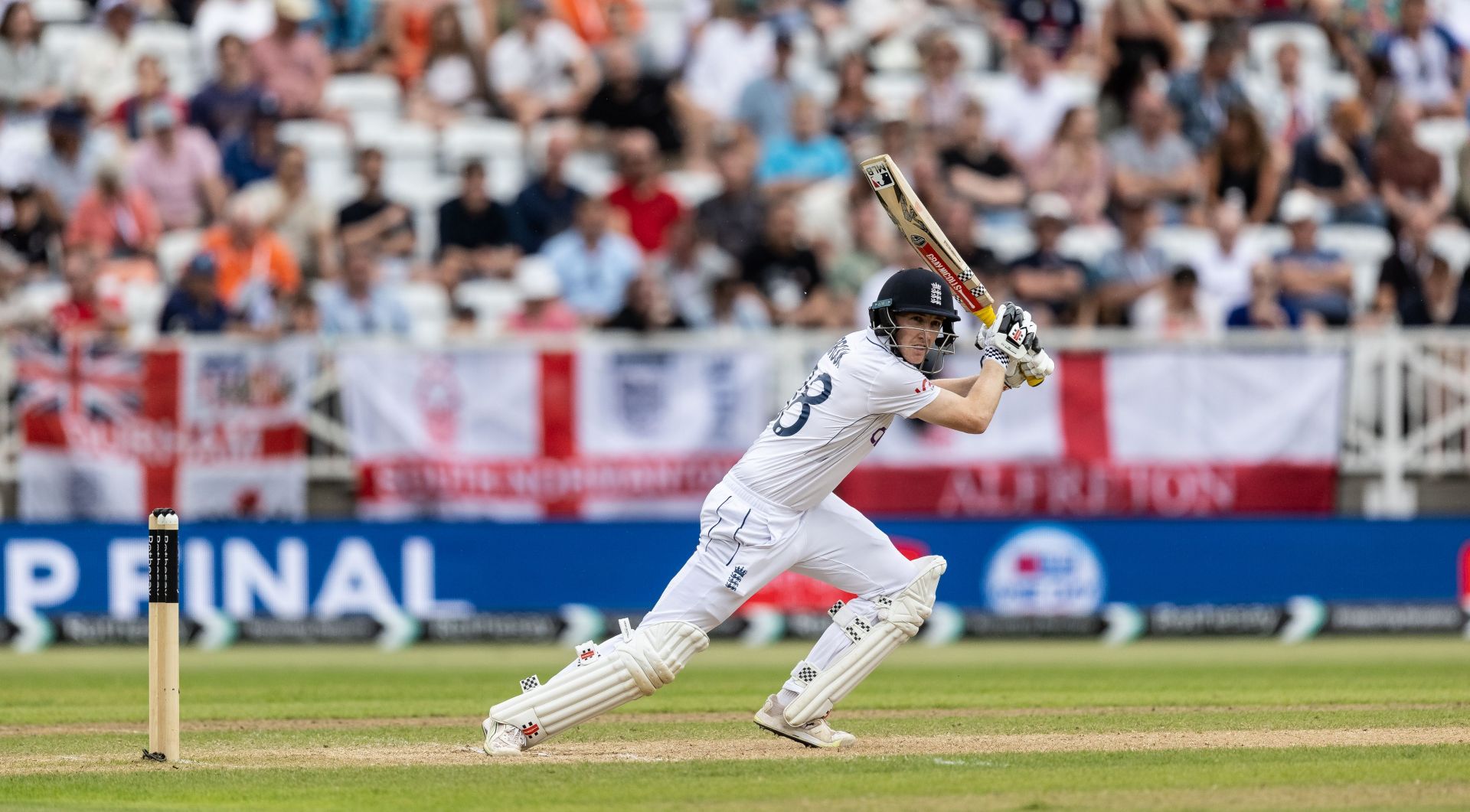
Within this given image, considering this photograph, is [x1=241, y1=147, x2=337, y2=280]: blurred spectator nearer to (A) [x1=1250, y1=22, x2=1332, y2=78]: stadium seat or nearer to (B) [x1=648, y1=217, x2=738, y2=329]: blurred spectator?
(B) [x1=648, y1=217, x2=738, y2=329]: blurred spectator

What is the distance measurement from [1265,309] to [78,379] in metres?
8.36

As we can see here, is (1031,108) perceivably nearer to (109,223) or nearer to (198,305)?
(198,305)

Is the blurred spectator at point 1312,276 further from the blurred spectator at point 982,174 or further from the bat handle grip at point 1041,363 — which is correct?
the bat handle grip at point 1041,363

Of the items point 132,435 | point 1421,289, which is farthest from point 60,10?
point 1421,289

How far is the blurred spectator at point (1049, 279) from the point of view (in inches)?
625

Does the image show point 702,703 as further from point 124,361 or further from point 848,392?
point 124,361

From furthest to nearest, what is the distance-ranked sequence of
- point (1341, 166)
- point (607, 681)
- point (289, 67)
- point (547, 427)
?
point (289, 67) < point (1341, 166) < point (547, 427) < point (607, 681)

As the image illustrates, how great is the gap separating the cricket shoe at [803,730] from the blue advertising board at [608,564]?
5888mm

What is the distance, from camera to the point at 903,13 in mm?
19109

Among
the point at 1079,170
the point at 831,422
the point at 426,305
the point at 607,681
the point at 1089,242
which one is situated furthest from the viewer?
the point at 1079,170

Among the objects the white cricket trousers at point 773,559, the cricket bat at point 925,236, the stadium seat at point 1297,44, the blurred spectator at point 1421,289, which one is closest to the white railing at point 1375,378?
the blurred spectator at point 1421,289

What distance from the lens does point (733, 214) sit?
16391 mm

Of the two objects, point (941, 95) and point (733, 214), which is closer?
point (733, 214)

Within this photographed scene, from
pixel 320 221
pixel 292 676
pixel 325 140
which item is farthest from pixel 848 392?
pixel 325 140
